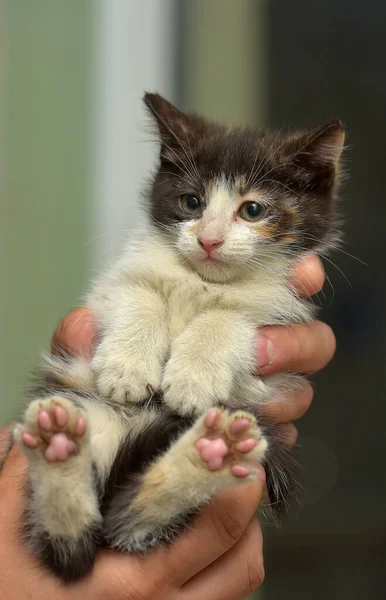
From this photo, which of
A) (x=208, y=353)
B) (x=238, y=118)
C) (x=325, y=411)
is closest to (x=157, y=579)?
(x=208, y=353)

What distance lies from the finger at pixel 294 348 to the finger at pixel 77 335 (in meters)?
0.41

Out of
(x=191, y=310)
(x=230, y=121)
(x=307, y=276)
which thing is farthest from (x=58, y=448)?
(x=230, y=121)

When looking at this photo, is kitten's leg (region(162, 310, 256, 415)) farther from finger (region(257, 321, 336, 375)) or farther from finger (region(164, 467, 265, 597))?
finger (region(164, 467, 265, 597))

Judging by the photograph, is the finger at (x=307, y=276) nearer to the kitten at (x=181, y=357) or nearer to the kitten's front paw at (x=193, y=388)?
the kitten at (x=181, y=357)

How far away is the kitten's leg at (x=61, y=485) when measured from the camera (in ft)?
3.01

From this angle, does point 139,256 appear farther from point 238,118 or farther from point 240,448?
point 238,118

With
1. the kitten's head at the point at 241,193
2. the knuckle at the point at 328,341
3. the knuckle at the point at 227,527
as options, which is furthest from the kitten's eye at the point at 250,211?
the knuckle at the point at 227,527

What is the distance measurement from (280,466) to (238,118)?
1.90 metres

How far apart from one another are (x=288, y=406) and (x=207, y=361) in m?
0.30

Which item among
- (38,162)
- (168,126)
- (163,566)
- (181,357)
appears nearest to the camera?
(163,566)

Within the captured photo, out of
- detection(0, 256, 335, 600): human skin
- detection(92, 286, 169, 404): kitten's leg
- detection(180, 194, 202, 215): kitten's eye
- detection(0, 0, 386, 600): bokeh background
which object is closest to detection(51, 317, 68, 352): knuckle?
detection(92, 286, 169, 404): kitten's leg

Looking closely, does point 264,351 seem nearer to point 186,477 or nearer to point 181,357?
point 181,357

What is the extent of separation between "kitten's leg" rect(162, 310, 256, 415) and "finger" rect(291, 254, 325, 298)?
177 mm

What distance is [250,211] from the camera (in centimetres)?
131
